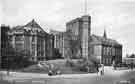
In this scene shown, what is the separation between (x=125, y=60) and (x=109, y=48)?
794mm

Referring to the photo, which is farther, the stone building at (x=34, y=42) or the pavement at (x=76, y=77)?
the stone building at (x=34, y=42)

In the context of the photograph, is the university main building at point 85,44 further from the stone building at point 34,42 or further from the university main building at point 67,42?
the stone building at point 34,42

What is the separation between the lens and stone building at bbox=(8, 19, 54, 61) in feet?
23.9

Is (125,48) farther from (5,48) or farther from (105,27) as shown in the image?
(5,48)

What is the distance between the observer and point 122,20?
215 inches

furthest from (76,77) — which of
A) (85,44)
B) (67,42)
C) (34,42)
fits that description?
(67,42)

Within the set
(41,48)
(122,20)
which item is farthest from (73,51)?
(122,20)

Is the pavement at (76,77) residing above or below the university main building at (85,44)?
below

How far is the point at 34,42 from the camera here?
7723 millimetres

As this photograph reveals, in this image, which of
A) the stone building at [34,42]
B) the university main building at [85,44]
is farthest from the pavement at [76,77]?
the stone building at [34,42]

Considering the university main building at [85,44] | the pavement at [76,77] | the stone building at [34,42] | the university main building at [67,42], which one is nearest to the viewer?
the pavement at [76,77]

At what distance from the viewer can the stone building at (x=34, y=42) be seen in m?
7.29

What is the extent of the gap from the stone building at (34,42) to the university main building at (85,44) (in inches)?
22.2

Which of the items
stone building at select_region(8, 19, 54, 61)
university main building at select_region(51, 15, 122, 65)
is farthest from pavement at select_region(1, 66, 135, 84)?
stone building at select_region(8, 19, 54, 61)
